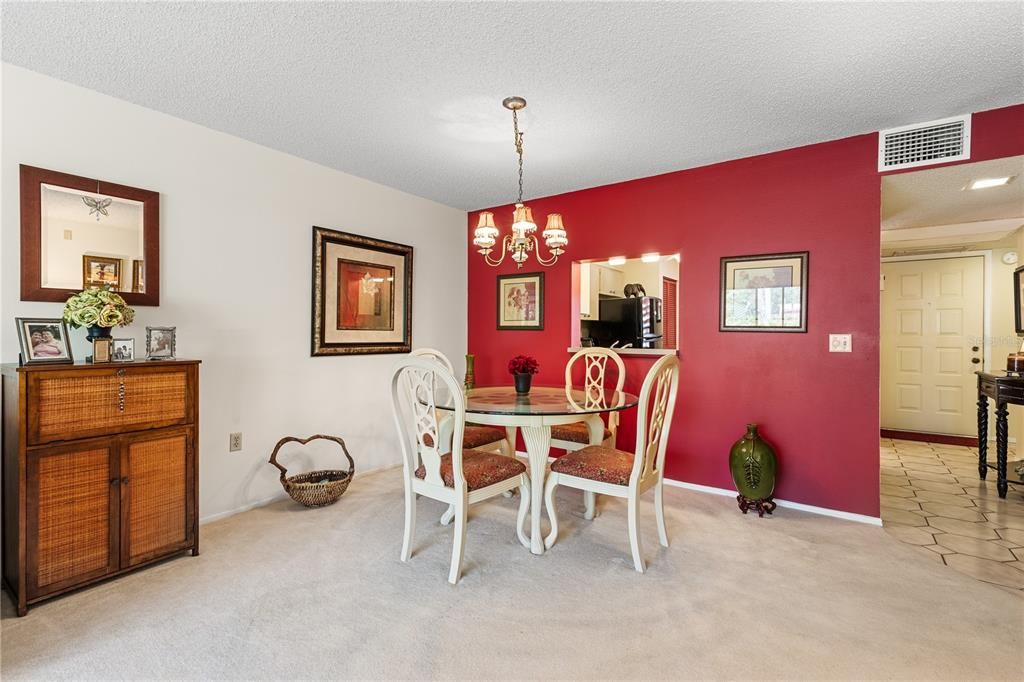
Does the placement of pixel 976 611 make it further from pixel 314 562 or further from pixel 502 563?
pixel 314 562

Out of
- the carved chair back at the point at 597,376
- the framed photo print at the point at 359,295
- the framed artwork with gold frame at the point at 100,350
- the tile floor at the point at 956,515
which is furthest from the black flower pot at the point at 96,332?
the tile floor at the point at 956,515

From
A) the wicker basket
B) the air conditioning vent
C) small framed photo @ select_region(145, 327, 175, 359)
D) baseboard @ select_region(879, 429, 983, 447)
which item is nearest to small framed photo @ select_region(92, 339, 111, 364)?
small framed photo @ select_region(145, 327, 175, 359)

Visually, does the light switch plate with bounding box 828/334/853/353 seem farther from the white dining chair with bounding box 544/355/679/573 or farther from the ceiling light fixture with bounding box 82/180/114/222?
the ceiling light fixture with bounding box 82/180/114/222

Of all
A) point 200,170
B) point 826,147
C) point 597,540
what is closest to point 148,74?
point 200,170

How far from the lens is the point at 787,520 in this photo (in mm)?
2967

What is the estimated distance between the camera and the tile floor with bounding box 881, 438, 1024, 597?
241 cm

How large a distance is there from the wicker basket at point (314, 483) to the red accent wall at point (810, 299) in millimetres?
2253

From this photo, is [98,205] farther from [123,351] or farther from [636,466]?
[636,466]

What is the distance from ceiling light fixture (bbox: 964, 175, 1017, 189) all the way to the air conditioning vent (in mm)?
562

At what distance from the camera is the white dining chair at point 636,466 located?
228cm

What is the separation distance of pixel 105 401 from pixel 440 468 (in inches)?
59.2

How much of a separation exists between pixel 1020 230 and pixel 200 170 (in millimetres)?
6515

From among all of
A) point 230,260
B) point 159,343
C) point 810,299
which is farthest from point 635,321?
point 159,343

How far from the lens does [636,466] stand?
2301 mm
